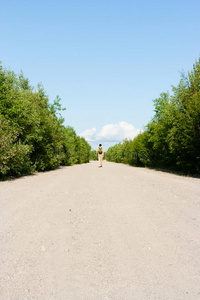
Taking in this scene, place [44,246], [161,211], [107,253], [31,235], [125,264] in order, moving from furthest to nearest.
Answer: [161,211]
[31,235]
[44,246]
[107,253]
[125,264]

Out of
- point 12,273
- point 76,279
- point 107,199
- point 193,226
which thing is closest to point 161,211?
point 193,226

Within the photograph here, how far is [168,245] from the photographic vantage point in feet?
13.0

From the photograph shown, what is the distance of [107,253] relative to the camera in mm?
3605

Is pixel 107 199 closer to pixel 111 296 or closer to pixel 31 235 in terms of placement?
pixel 31 235

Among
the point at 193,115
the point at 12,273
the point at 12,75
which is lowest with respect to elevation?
the point at 12,273

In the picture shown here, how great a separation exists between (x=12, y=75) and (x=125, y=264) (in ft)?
60.0

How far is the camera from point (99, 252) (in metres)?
3.64

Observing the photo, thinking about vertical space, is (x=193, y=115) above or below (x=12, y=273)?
above

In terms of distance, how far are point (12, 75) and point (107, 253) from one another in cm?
1789

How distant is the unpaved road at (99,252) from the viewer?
2699 mm

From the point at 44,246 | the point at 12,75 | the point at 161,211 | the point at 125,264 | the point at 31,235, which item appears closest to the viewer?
the point at 125,264

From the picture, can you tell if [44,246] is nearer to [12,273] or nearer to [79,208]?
[12,273]

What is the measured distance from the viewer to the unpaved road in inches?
106

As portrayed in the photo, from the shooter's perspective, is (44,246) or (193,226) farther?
(193,226)
